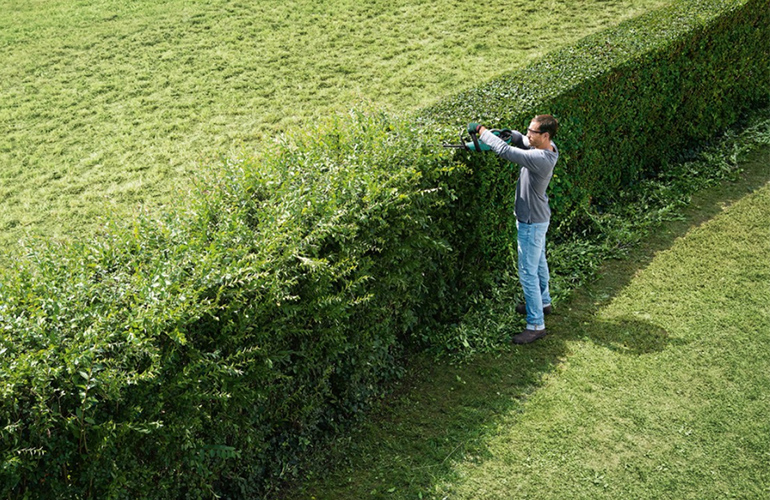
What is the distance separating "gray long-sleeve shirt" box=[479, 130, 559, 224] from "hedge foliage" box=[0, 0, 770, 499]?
38 cm

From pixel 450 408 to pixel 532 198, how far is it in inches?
78.5

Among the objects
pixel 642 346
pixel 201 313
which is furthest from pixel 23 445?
pixel 642 346

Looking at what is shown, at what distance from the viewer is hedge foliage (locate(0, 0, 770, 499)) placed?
391 centimetres

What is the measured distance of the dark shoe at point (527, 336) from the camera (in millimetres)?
6742

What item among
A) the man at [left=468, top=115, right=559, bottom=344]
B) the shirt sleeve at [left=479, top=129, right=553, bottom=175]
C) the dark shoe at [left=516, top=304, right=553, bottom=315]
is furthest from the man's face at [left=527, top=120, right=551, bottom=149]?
the dark shoe at [left=516, top=304, right=553, bottom=315]

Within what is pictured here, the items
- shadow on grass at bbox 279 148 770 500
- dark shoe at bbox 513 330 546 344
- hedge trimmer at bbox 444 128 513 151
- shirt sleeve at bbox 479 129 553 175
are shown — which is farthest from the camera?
dark shoe at bbox 513 330 546 344

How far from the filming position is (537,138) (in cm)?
650

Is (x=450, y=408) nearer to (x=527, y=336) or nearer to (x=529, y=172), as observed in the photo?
(x=527, y=336)

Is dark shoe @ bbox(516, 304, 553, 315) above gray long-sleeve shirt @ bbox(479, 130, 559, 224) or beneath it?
beneath

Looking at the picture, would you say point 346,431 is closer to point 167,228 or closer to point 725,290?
point 167,228

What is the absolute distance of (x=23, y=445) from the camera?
366cm

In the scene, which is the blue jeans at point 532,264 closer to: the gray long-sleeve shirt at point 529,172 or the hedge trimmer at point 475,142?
the gray long-sleeve shirt at point 529,172

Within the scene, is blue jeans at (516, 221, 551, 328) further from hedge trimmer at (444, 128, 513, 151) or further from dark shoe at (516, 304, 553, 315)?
hedge trimmer at (444, 128, 513, 151)

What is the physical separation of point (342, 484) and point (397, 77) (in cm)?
928
